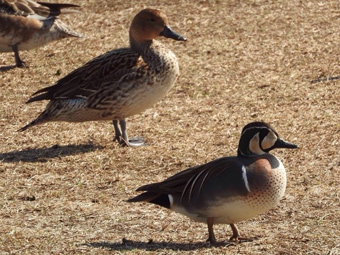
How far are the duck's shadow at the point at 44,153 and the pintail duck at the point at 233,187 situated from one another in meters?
2.25

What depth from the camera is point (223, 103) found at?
937 centimetres

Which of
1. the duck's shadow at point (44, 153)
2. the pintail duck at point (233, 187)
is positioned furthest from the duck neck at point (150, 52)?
the pintail duck at point (233, 187)

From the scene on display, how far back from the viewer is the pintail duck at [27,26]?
11422mm

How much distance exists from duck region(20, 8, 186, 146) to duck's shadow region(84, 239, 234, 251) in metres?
2.41

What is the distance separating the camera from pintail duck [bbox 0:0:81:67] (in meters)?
11.4

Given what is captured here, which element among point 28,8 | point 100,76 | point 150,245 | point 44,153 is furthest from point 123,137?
A: point 28,8

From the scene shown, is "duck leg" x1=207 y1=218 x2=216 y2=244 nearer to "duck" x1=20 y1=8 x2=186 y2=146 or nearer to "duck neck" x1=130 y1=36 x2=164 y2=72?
"duck" x1=20 y1=8 x2=186 y2=146

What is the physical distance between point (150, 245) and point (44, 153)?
2.57 m

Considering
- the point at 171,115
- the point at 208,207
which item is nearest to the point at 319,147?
the point at 171,115

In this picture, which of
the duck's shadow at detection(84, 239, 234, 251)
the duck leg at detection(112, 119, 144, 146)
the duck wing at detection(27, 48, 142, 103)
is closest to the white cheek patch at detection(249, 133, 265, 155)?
the duck's shadow at detection(84, 239, 234, 251)

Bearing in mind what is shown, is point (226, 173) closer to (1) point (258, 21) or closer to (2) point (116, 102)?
(2) point (116, 102)

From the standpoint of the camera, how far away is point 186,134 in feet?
27.8

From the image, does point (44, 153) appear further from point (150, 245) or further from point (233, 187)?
point (233, 187)

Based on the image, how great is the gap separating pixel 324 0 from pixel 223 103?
4.20 meters
